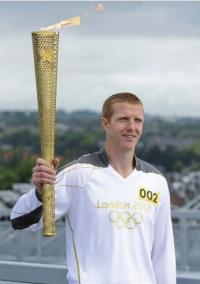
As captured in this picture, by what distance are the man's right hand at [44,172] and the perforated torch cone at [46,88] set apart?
0.05ft

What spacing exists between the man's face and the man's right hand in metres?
0.22

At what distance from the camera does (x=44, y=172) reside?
229 cm

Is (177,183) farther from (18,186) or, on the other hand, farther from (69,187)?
(69,187)

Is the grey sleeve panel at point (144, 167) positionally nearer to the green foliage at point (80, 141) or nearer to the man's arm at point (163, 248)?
the man's arm at point (163, 248)

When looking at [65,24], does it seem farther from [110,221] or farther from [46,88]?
[110,221]

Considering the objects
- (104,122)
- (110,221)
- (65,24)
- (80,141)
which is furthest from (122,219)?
(80,141)

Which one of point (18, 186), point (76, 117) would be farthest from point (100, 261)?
point (76, 117)

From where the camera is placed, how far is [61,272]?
10.2ft

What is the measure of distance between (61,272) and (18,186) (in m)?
10.4

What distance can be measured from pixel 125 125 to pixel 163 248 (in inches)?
16.0

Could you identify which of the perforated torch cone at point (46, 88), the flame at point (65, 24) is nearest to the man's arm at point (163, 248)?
the perforated torch cone at point (46, 88)

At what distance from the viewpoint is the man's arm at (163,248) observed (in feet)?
8.14

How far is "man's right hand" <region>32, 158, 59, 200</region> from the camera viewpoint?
2.29 meters

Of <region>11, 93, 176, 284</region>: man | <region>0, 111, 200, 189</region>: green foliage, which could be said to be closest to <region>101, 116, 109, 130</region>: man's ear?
<region>11, 93, 176, 284</region>: man
